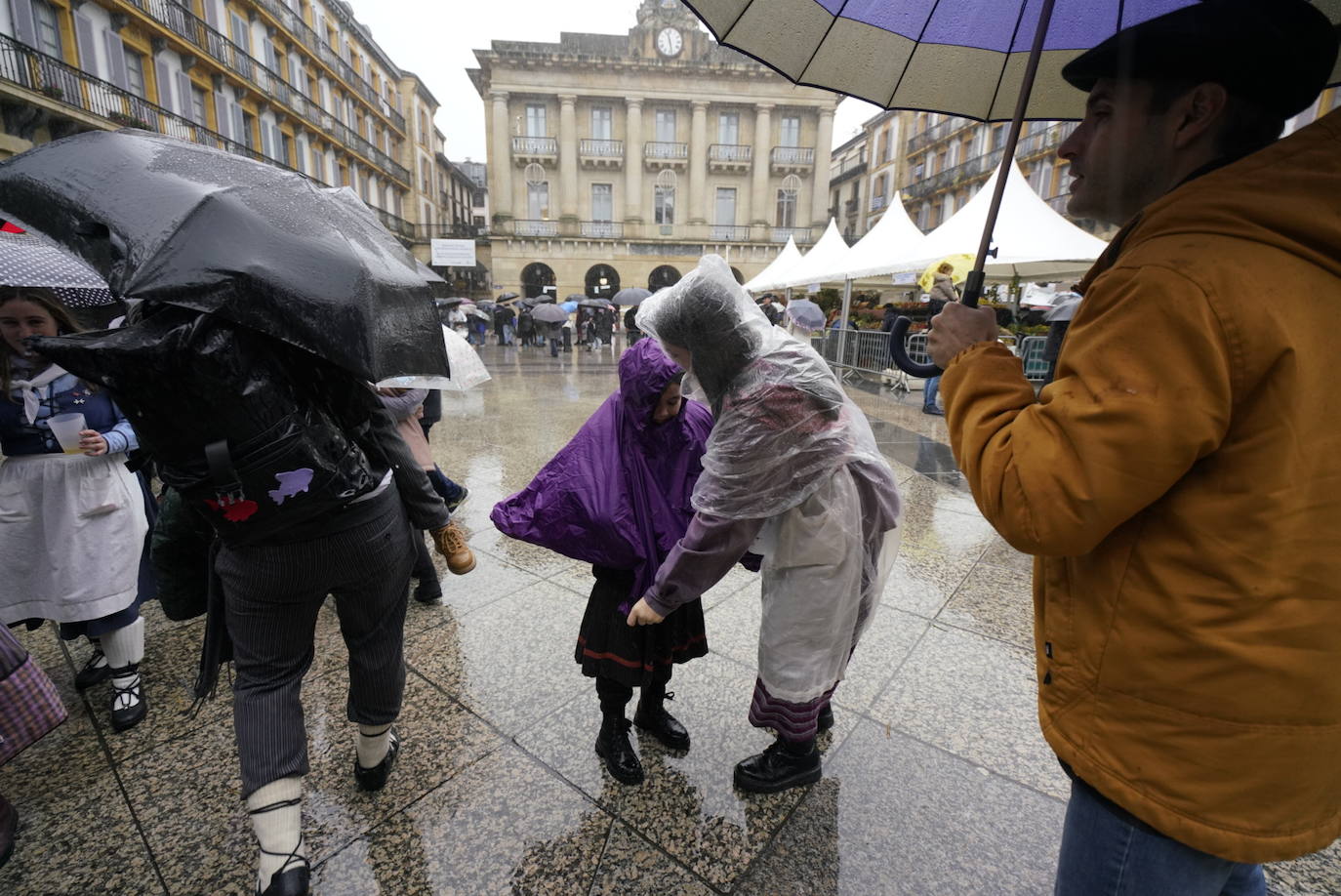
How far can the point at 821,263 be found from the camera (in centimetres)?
1404

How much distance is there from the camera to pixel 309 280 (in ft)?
4.13

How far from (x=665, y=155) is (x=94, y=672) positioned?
1495 inches

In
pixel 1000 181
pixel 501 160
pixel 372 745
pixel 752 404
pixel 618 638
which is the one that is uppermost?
pixel 501 160

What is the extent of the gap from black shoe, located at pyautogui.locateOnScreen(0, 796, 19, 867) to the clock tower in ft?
135

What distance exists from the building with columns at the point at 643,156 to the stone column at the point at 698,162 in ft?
0.22

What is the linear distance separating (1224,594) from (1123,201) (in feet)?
2.11

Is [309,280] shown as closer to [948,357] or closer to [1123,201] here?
[948,357]

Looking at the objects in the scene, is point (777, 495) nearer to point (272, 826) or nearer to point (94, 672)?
point (272, 826)

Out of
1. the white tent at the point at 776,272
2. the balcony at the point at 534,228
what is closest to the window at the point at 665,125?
the balcony at the point at 534,228

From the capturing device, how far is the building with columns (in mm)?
34719

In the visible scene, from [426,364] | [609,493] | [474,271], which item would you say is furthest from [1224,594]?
[474,271]

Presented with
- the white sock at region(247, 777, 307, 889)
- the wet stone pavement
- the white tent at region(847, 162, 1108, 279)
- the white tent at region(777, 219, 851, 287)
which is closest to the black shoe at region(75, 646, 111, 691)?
the wet stone pavement

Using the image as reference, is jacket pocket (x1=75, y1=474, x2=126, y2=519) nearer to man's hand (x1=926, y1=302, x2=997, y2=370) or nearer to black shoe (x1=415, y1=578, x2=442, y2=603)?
black shoe (x1=415, y1=578, x2=442, y2=603)

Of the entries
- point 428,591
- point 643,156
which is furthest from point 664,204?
point 428,591
